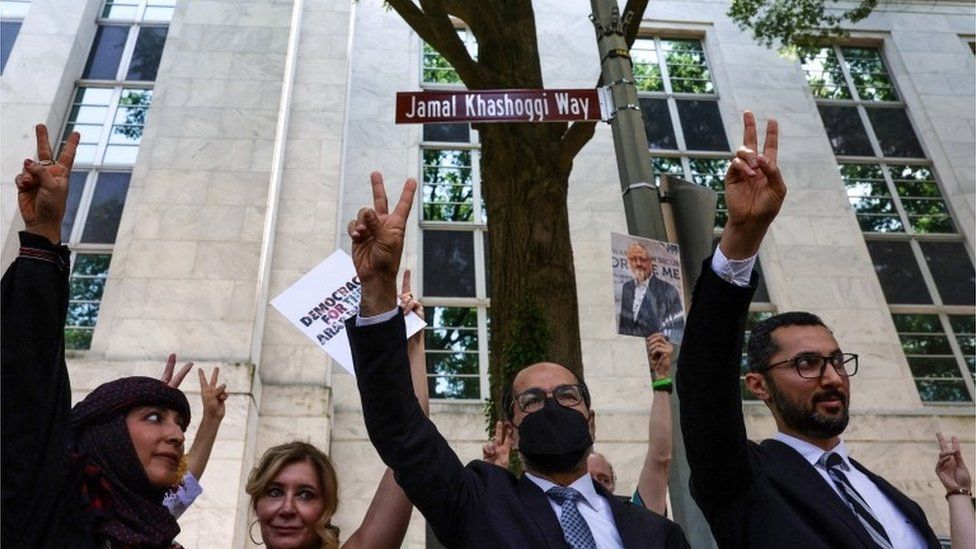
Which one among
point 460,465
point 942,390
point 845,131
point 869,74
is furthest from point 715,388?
point 869,74

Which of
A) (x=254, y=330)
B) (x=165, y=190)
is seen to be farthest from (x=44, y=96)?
(x=254, y=330)

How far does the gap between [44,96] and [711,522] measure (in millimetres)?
13438

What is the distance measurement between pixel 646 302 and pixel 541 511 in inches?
67.5

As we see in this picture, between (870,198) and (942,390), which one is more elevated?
(870,198)

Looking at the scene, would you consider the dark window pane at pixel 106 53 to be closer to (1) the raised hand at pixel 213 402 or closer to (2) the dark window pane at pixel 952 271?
(1) the raised hand at pixel 213 402

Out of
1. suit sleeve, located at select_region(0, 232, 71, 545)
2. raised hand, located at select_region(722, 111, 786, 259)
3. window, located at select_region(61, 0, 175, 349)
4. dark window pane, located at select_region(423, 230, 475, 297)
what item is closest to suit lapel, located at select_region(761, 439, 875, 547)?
raised hand, located at select_region(722, 111, 786, 259)

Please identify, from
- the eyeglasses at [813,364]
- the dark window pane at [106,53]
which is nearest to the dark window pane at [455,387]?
the dark window pane at [106,53]

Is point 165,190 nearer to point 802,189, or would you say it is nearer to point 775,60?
point 802,189

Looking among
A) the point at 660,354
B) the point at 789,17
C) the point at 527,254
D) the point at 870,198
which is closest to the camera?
the point at 660,354

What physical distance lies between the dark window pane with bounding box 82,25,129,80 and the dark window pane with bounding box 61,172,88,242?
2282 millimetres

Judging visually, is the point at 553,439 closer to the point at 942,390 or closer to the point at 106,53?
the point at 942,390

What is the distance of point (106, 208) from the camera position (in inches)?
477

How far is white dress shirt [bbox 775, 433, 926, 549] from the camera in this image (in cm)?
247

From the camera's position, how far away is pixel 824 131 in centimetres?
1480
